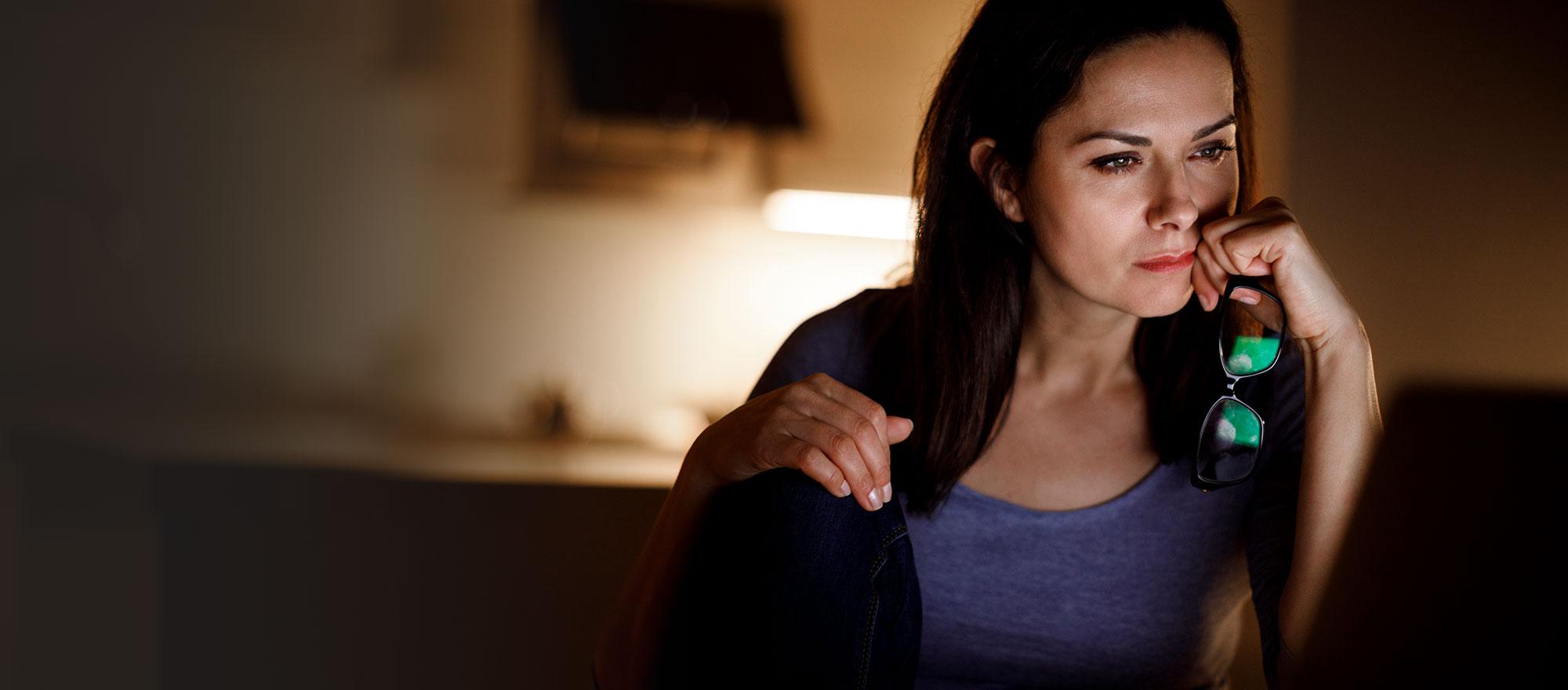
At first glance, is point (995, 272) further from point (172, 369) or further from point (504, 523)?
point (172, 369)

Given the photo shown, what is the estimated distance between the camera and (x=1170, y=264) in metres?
1.09

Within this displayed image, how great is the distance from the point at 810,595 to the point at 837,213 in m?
2.18

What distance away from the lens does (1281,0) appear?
270 cm

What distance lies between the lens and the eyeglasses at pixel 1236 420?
1.03 metres

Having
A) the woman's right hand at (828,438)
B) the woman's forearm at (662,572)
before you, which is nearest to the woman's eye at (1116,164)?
the woman's right hand at (828,438)

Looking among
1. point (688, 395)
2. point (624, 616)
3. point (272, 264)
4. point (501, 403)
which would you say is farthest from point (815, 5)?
point (624, 616)

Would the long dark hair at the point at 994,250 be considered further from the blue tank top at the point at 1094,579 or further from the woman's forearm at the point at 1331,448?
the woman's forearm at the point at 1331,448

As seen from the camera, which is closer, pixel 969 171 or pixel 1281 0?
pixel 969 171

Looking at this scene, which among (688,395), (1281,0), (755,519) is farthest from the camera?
(688,395)

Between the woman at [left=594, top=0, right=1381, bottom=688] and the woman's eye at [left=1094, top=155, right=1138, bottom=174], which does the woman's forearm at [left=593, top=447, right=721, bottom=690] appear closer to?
the woman at [left=594, top=0, right=1381, bottom=688]

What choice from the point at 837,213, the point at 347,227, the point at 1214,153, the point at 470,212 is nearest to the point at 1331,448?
the point at 1214,153

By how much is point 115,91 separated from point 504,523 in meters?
1.47

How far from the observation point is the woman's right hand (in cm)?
95

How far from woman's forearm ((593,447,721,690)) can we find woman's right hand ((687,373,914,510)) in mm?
93
